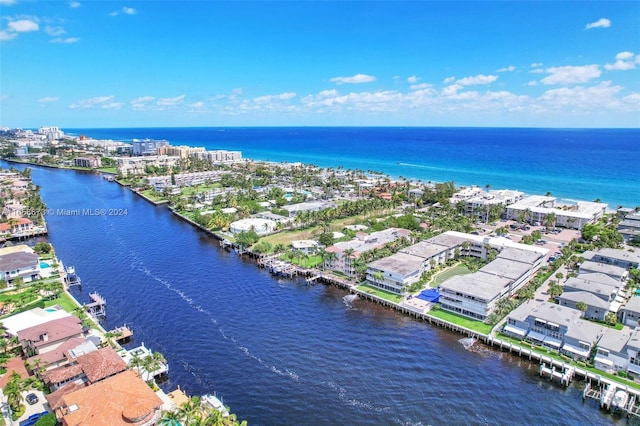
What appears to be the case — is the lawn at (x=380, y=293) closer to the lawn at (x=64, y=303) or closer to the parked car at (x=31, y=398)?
the lawn at (x=64, y=303)

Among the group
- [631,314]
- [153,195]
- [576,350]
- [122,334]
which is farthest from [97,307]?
[153,195]

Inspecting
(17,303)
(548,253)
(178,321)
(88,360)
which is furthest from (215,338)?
(548,253)

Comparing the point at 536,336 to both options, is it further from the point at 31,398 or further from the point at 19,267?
the point at 19,267

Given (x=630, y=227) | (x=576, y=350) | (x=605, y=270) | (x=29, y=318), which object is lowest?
(x=29, y=318)

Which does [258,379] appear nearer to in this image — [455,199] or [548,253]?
[548,253]

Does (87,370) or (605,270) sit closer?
(87,370)

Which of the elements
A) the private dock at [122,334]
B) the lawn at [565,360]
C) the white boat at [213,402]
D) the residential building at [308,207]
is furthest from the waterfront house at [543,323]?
the residential building at [308,207]
